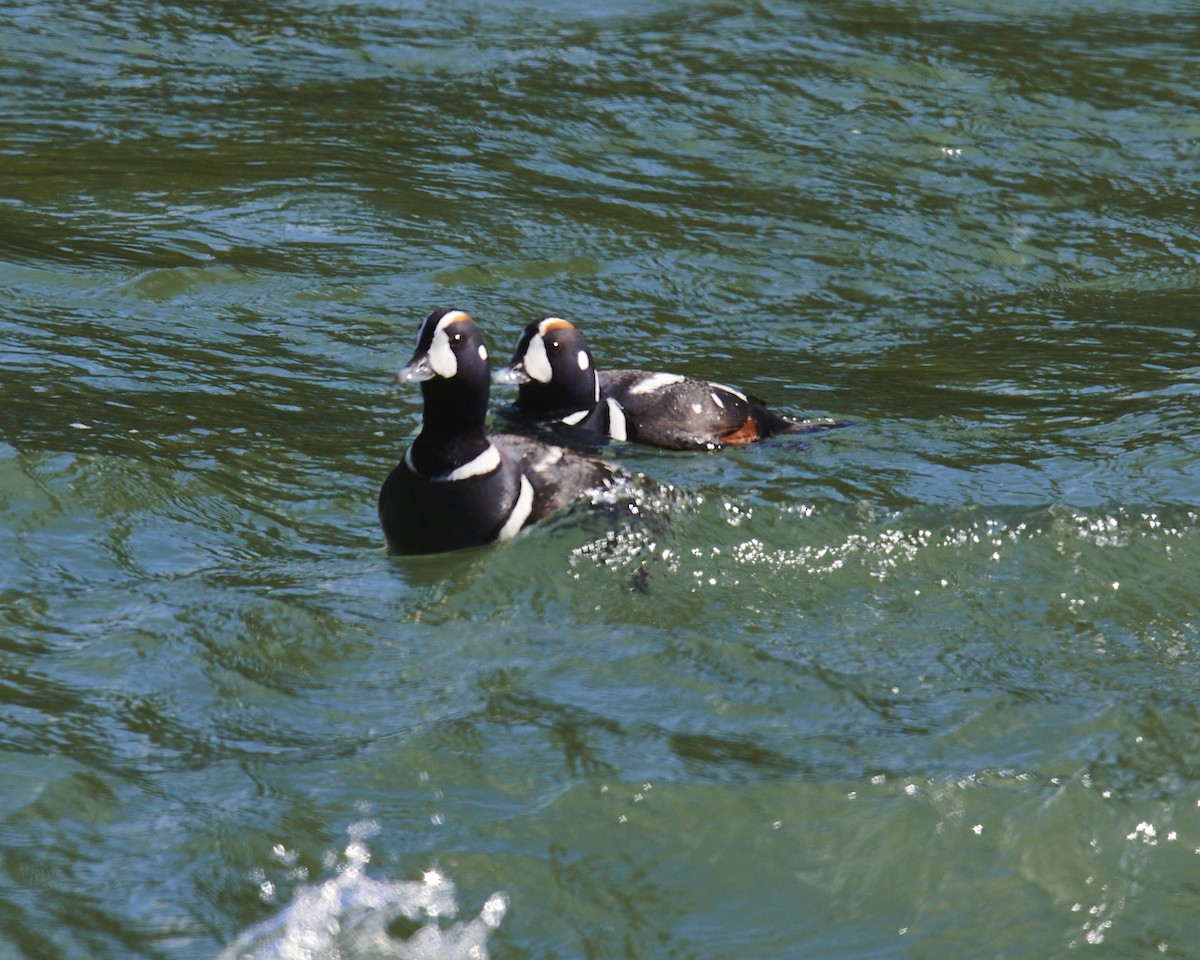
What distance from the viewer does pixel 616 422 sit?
852 centimetres

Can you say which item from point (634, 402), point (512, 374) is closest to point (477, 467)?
point (512, 374)

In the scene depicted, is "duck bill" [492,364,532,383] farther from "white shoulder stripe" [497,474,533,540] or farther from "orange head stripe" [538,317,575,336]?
"white shoulder stripe" [497,474,533,540]

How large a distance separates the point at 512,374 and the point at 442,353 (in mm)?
1710

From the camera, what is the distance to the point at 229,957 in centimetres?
441

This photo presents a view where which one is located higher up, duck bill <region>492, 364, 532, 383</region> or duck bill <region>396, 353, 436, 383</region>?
duck bill <region>396, 353, 436, 383</region>

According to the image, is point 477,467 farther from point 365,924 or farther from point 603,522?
point 365,924

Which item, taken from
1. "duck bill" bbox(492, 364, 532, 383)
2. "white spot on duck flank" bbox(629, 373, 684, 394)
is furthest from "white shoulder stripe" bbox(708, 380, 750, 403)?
"duck bill" bbox(492, 364, 532, 383)

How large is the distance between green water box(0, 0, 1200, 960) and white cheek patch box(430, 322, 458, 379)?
789 millimetres

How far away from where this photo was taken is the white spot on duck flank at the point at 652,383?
8.60 meters

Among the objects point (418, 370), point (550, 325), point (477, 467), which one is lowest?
point (477, 467)

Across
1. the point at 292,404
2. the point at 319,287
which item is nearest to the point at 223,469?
the point at 292,404

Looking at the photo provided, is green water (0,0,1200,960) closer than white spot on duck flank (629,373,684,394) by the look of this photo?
Yes

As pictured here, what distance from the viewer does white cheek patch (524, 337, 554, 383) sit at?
849cm

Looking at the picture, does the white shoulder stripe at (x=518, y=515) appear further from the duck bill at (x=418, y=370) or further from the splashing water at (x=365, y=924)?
the splashing water at (x=365, y=924)
